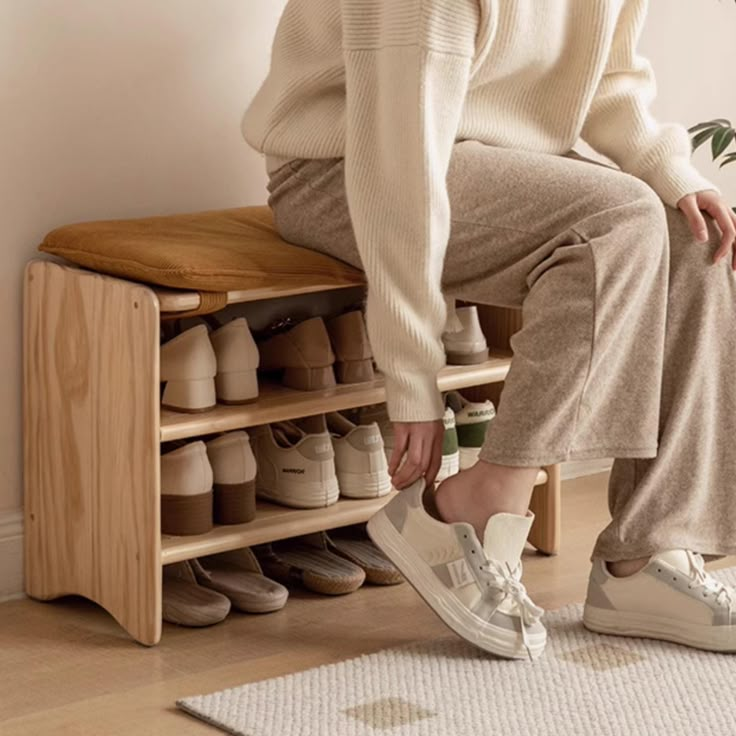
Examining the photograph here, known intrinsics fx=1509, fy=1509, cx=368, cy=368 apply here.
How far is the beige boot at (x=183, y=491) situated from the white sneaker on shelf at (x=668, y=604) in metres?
0.54

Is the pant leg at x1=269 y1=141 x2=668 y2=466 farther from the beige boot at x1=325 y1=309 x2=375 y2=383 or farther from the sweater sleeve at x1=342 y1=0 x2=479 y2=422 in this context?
the beige boot at x1=325 y1=309 x2=375 y2=383

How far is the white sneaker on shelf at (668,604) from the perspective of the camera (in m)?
1.93

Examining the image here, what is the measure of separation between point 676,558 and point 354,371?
527 millimetres

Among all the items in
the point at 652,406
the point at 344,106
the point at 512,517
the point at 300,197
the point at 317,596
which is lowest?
the point at 317,596

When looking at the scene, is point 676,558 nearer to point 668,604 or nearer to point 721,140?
point 668,604

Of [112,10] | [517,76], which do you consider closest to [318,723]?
Result: [517,76]

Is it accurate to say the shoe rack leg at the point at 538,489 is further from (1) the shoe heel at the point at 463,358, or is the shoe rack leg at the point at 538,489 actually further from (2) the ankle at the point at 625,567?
(2) the ankle at the point at 625,567

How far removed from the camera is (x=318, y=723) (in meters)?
1.69

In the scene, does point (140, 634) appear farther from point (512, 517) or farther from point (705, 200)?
point (705, 200)

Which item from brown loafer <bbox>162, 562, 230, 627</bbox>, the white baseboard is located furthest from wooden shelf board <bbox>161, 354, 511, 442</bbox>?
the white baseboard

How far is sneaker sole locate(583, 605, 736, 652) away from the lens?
193cm

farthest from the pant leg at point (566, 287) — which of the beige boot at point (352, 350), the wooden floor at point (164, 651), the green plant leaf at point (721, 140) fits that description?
the green plant leaf at point (721, 140)

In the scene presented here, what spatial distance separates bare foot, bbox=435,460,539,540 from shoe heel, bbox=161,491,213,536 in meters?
0.33

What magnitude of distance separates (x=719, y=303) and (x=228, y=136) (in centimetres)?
81
